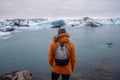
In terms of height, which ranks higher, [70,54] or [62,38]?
[62,38]

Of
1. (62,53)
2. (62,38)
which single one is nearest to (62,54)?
(62,53)

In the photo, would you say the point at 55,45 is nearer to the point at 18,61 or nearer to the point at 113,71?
the point at 113,71

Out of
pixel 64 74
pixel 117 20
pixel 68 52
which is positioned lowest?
pixel 117 20

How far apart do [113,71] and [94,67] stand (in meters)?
1.18

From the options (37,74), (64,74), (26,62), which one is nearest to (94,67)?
(37,74)

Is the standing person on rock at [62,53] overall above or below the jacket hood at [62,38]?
below

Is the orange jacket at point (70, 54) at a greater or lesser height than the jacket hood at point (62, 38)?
lesser

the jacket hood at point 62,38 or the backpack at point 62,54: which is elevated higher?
the jacket hood at point 62,38

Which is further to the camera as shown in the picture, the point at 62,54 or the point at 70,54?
the point at 70,54

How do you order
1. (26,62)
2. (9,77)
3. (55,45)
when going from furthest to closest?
(26,62), (9,77), (55,45)

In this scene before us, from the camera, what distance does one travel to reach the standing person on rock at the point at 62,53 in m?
4.48

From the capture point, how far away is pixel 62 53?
4527 mm

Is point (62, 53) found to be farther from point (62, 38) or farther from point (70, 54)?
point (62, 38)

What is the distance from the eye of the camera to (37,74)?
30.5ft
